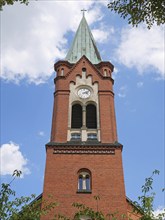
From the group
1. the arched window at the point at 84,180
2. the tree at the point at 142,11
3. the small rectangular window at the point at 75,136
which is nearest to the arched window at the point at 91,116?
the small rectangular window at the point at 75,136

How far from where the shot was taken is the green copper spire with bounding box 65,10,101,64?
3088 centimetres

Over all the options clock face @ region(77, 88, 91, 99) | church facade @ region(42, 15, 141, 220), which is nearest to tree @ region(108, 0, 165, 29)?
church facade @ region(42, 15, 141, 220)

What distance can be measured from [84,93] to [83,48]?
6.48 metres

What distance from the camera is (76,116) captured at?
2575cm

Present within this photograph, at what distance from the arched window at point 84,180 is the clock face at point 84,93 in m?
6.68

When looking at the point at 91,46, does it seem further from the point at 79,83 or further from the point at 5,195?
the point at 5,195

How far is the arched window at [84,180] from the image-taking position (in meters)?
21.1

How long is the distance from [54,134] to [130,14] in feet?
51.8

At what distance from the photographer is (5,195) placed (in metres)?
11.6

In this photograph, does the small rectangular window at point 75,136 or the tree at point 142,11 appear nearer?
the tree at point 142,11

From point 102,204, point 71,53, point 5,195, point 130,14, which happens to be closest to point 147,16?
point 130,14

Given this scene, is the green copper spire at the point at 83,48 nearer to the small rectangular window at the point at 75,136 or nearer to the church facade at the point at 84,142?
the church facade at the point at 84,142

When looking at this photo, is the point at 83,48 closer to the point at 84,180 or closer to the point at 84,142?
the point at 84,142

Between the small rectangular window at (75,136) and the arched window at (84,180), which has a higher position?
the small rectangular window at (75,136)
